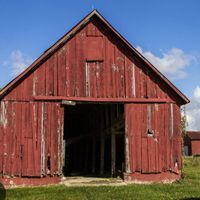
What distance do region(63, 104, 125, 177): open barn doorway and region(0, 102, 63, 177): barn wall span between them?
382cm

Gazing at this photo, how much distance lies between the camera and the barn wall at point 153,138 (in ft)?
69.8

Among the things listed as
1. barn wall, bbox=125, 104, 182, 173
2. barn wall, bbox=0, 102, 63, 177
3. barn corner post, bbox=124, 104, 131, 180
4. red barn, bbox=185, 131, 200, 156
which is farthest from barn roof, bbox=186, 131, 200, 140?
barn wall, bbox=0, 102, 63, 177

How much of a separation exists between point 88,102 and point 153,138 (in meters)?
3.69

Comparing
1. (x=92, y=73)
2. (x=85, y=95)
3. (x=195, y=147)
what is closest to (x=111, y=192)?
(x=85, y=95)

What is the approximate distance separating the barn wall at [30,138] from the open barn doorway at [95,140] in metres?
3.82

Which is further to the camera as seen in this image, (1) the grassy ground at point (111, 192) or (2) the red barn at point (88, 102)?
(2) the red barn at point (88, 102)

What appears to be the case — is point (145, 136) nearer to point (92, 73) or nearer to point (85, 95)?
point (85, 95)

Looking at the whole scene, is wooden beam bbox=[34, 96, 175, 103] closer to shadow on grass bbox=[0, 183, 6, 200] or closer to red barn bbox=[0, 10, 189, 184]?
red barn bbox=[0, 10, 189, 184]

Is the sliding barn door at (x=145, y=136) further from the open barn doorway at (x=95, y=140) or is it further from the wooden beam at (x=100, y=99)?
the open barn doorway at (x=95, y=140)

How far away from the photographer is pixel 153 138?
21578 mm

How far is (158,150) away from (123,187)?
3251mm

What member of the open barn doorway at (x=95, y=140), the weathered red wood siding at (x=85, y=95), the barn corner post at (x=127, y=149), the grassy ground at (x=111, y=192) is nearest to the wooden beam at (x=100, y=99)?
the weathered red wood siding at (x=85, y=95)

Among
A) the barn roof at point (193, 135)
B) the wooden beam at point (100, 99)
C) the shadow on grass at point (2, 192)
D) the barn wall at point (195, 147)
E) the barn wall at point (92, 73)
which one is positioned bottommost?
the shadow on grass at point (2, 192)

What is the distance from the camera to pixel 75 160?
115ft
